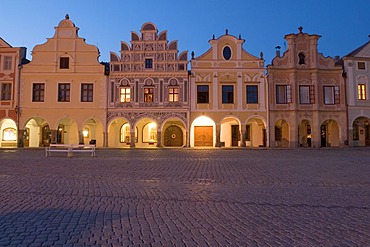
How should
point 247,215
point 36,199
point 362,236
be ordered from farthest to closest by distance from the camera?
point 36,199 → point 247,215 → point 362,236

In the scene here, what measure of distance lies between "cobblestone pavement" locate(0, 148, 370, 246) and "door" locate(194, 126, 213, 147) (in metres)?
21.9

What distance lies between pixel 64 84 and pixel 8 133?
7.18 m

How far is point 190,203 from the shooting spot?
22.1 ft

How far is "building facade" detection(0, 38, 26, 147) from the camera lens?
101 ft

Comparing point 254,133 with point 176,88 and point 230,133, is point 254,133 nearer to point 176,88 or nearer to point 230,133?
point 230,133

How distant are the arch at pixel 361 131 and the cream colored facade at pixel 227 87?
9.17 metres

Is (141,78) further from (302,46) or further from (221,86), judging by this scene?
(302,46)

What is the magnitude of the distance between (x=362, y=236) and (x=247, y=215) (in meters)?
1.78

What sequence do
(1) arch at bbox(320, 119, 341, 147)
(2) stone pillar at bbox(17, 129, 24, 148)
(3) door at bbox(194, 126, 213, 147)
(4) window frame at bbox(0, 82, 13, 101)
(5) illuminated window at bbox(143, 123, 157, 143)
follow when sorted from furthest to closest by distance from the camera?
(5) illuminated window at bbox(143, 123, 157, 143), (3) door at bbox(194, 126, 213, 147), (1) arch at bbox(320, 119, 341, 147), (4) window frame at bbox(0, 82, 13, 101), (2) stone pillar at bbox(17, 129, 24, 148)

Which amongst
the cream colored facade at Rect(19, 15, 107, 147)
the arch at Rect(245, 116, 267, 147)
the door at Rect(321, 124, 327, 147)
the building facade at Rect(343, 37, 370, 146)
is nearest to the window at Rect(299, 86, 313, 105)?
the building facade at Rect(343, 37, 370, 146)

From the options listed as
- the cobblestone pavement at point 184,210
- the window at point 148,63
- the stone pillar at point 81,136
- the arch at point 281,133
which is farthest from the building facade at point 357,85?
the stone pillar at point 81,136

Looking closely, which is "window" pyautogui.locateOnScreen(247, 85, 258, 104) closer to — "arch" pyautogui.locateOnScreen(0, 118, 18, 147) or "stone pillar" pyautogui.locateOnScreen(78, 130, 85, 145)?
"stone pillar" pyautogui.locateOnScreen(78, 130, 85, 145)

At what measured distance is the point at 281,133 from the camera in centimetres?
3250

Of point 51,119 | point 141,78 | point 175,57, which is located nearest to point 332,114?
point 175,57
